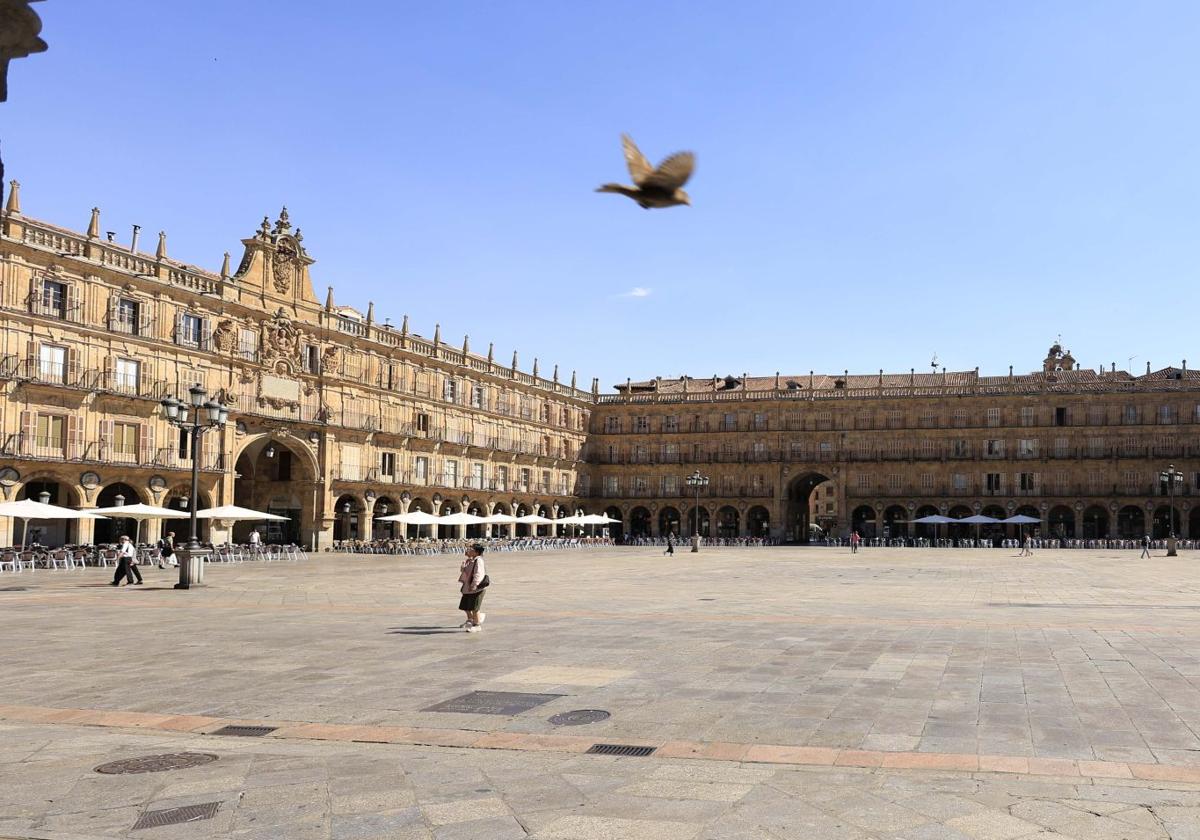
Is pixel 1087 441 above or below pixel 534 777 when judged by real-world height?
above

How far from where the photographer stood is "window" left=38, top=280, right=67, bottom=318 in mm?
36500

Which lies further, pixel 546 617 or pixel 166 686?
pixel 546 617

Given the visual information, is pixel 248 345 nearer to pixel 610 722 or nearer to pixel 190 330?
pixel 190 330

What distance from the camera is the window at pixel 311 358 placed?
163 feet

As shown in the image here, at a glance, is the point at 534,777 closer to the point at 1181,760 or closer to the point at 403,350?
the point at 1181,760

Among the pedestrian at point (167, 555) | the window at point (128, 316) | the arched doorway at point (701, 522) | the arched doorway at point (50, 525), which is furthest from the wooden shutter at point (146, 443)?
the arched doorway at point (701, 522)

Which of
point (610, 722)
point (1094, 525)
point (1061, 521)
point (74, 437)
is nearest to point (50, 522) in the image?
point (74, 437)

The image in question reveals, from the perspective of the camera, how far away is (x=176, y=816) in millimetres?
5879

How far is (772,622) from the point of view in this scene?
15453 mm

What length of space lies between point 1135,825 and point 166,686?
8.28m

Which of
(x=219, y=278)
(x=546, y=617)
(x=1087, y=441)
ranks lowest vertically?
(x=546, y=617)

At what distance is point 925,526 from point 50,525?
184 ft

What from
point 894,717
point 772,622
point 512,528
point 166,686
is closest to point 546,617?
point 772,622

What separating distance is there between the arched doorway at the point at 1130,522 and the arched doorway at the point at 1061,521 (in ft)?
9.56
